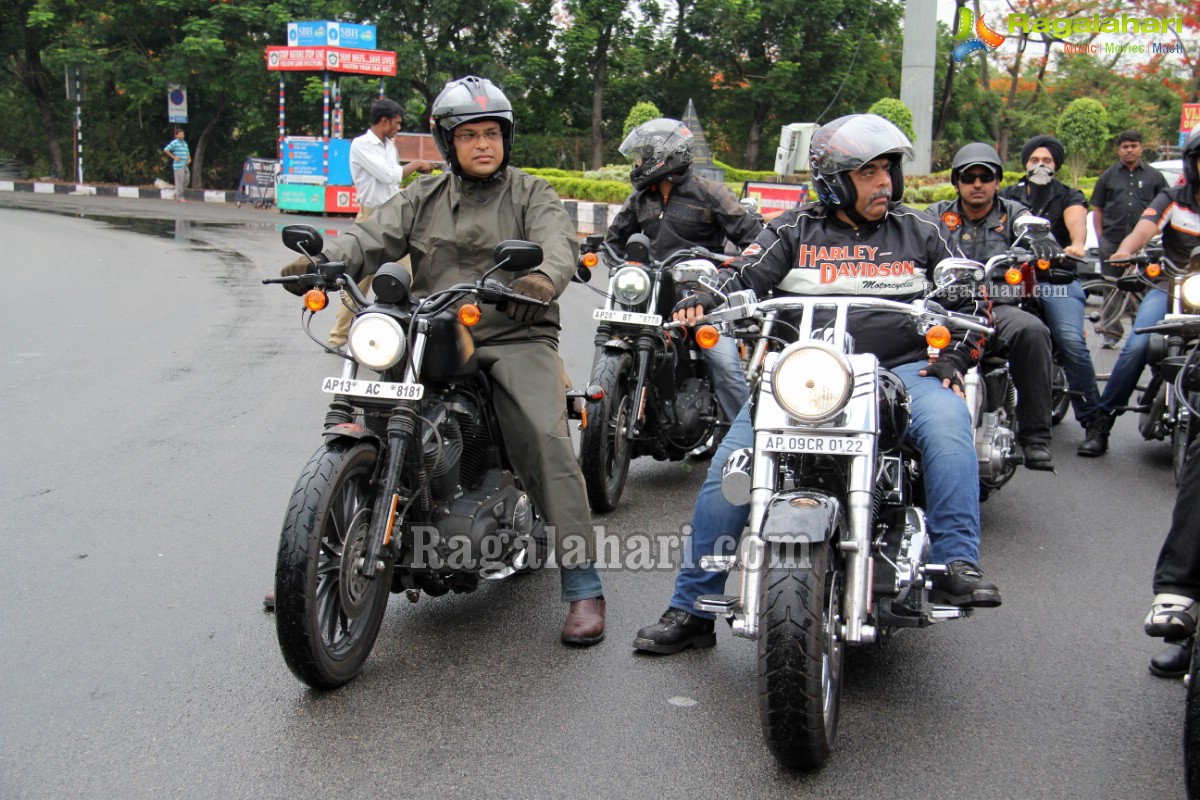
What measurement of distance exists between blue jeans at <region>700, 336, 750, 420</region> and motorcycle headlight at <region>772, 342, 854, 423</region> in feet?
10.2

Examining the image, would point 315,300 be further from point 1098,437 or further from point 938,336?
point 1098,437

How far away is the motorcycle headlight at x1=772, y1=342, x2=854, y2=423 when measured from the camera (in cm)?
352

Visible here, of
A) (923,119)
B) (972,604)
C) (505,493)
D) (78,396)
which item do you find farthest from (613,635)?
(923,119)

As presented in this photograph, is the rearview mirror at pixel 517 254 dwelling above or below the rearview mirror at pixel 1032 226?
below

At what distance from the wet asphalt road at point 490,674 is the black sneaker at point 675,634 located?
5 centimetres

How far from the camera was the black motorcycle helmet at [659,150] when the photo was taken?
22.6ft

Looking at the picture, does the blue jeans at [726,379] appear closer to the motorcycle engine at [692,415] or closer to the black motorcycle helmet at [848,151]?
the motorcycle engine at [692,415]

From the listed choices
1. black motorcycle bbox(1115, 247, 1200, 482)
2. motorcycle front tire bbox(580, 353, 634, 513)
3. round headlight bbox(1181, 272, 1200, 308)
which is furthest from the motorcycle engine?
round headlight bbox(1181, 272, 1200, 308)

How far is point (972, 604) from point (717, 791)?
3.55 ft

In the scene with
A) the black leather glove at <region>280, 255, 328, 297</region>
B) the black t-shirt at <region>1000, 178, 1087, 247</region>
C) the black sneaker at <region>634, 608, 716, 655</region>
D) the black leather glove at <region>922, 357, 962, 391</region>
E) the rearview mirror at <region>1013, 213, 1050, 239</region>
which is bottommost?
the black sneaker at <region>634, 608, 716, 655</region>

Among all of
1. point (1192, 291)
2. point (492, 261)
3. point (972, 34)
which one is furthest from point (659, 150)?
point (972, 34)

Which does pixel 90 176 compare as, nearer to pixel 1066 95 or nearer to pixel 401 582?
pixel 1066 95

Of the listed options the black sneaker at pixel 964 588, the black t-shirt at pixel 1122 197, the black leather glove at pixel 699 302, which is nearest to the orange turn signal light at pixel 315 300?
the black leather glove at pixel 699 302

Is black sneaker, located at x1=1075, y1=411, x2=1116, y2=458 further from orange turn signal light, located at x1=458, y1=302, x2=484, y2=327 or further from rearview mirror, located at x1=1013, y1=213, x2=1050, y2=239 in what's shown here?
orange turn signal light, located at x1=458, y1=302, x2=484, y2=327
